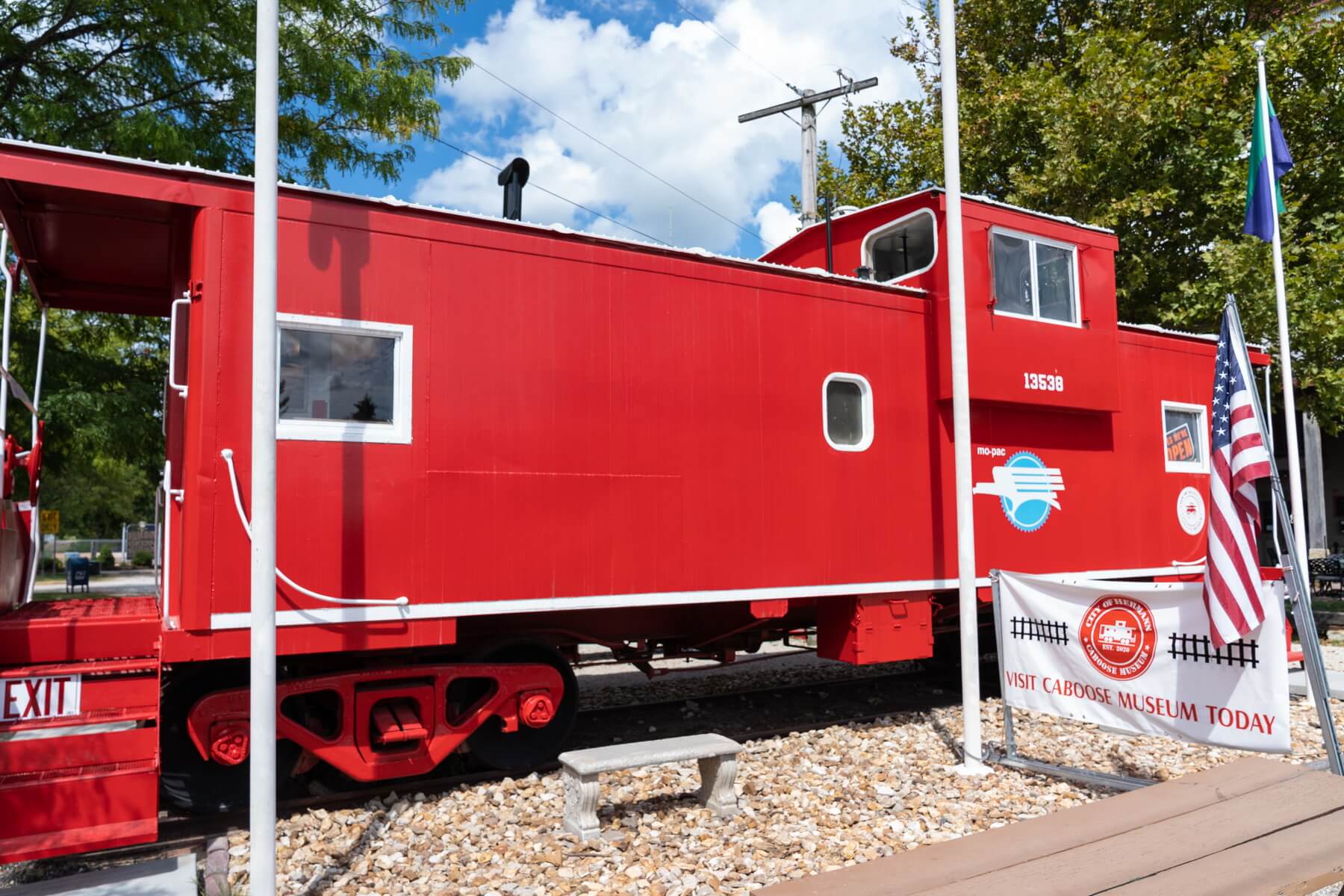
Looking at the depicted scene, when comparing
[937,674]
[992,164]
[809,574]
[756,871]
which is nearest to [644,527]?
[809,574]

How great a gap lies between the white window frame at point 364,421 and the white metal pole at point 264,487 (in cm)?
110

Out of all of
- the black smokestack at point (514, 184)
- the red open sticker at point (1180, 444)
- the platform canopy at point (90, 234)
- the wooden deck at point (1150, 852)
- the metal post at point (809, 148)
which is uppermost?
the metal post at point (809, 148)

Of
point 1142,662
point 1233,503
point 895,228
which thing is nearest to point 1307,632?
point 1233,503

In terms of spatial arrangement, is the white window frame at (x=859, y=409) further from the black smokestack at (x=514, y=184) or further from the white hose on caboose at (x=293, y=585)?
the white hose on caboose at (x=293, y=585)

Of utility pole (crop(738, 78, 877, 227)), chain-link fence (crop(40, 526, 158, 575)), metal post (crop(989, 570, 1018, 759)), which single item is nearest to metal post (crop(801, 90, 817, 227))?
utility pole (crop(738, 78, 877, 227))

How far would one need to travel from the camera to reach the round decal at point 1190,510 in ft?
28.8

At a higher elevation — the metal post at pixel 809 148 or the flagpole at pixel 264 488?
the metal post at pixel 809 148

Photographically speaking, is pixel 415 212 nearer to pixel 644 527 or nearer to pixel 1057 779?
pixel 644 527

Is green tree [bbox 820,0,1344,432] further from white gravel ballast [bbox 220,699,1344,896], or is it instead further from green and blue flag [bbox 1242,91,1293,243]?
white gravel ballast [bbox 220,699,1344,896]

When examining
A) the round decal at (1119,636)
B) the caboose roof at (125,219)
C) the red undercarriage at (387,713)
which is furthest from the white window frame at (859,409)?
the red undercarriage at (387,713)

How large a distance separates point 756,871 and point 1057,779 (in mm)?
2470

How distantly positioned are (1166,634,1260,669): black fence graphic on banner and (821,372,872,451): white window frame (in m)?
2.41

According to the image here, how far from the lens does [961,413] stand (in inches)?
242

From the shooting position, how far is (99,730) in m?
4.30
